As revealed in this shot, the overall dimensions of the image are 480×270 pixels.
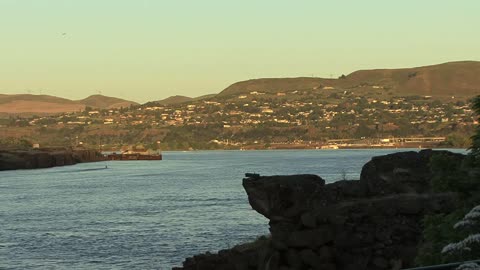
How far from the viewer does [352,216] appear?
28.0 m

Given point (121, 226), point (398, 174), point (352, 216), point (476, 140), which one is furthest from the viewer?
point (121, 226)

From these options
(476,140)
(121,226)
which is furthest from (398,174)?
(121,226)

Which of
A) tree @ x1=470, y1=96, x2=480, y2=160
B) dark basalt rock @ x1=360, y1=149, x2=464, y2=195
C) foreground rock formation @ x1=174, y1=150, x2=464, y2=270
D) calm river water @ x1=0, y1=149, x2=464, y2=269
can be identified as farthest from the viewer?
calm river water @ x1=0, y1=149, x2=464, y2=269

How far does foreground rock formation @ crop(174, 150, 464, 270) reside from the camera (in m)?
27.3

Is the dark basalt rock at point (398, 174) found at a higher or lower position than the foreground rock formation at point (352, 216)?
A: higher

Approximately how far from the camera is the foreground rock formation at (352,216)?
27.3 meters

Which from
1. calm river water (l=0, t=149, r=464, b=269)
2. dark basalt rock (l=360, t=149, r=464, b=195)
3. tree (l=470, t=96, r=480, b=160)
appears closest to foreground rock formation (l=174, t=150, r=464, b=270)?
dark basalt rock (l=360, t=149, r=464, b=195)

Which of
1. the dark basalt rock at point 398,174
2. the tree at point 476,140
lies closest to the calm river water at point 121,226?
the dark basalt rock at point 398,174

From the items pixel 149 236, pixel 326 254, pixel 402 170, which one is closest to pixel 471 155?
pixel 326 254

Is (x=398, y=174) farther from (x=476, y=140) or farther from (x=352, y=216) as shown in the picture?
(x=476, y=140)

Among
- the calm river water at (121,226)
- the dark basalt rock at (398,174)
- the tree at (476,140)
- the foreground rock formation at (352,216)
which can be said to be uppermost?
the tree at (476,140)

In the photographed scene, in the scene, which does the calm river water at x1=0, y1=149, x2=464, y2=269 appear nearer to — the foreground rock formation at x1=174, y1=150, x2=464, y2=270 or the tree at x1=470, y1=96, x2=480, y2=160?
the foreground rock formation at x1=174, y1=150, x2=464, y2=270

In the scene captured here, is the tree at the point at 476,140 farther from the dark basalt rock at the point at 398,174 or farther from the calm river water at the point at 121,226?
the calm river water at the point at 121,226

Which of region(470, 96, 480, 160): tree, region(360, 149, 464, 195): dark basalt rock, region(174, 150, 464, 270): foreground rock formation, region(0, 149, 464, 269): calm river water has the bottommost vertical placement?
region(0, 149, 464, 269): calm river water
